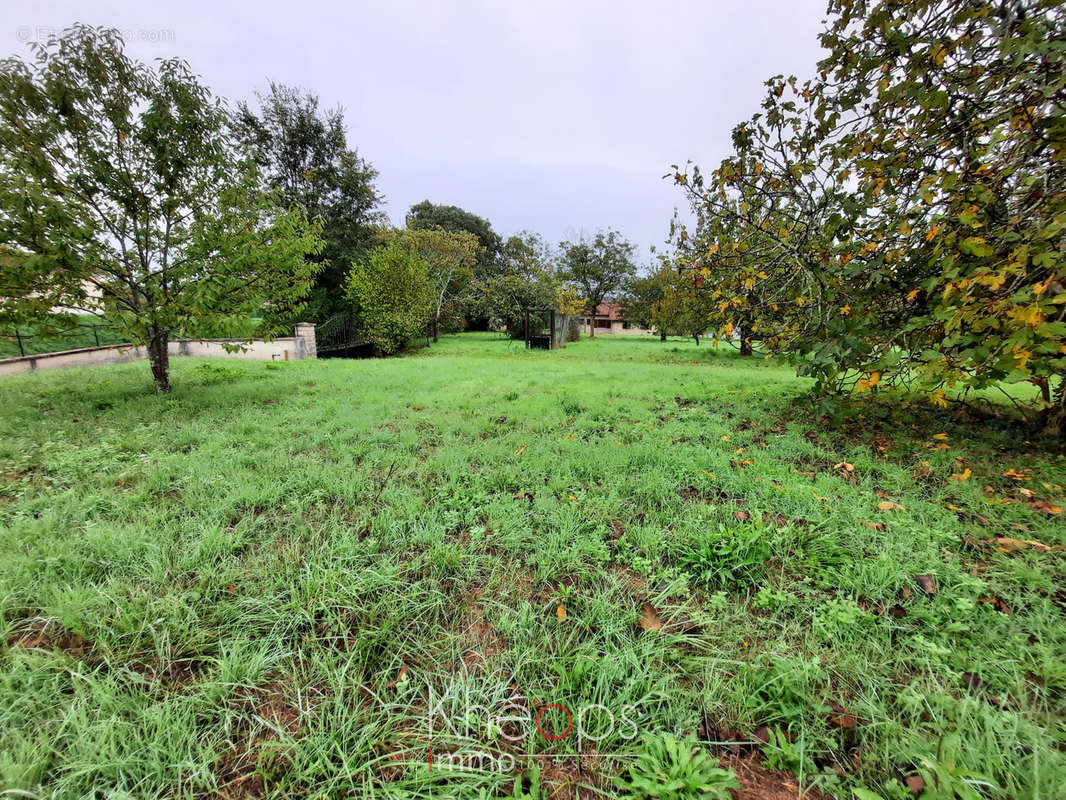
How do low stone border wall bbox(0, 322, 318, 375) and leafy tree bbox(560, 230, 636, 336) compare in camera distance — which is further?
leafy tree bbox(560, 230, 636, 336)

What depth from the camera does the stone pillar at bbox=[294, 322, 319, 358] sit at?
12.1 m

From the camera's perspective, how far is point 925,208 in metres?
3.24

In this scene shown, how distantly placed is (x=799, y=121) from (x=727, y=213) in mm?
1100

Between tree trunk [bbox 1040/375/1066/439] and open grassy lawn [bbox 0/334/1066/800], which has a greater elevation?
tree trunk [bbox 1040/375/1066/439]

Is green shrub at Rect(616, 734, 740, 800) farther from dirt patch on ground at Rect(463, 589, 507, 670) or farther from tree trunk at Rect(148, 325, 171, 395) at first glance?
tree trunk at Rect(148, 325, 171, 395)

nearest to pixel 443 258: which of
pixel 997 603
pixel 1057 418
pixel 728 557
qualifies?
pixel 1057 418

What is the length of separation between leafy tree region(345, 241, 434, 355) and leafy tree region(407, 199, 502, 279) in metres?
14.8

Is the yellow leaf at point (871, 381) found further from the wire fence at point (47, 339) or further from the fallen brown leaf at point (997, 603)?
the wire fence at point (47, 339)

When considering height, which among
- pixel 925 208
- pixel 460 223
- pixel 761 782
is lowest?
pixel 761 782

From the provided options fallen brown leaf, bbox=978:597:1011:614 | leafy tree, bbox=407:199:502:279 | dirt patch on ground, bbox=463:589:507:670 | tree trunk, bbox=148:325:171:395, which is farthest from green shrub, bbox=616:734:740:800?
leafy tree, bbox=407:199:502:279

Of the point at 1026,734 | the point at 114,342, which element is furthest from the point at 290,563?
A: the point at 114,342

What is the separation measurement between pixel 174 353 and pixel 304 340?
398cm

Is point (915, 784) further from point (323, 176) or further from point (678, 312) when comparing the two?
point (323, 176)

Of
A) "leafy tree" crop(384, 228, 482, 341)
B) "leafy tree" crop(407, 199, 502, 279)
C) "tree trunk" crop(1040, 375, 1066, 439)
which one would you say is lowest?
"tree trunk" crop(1040, 375, 1066, 439)
